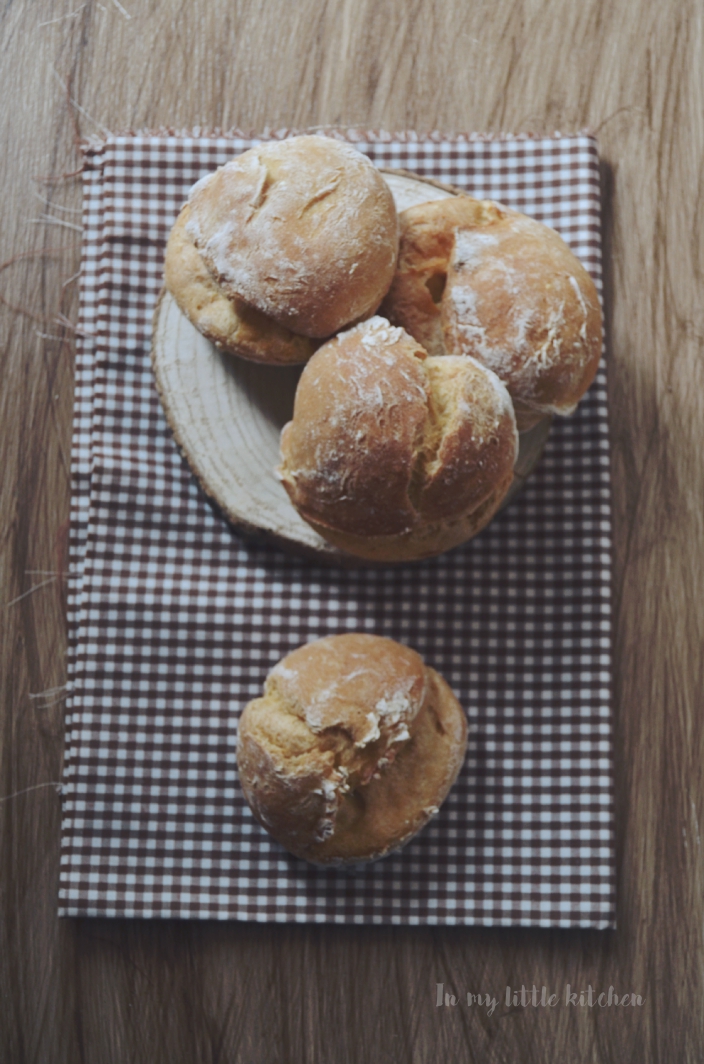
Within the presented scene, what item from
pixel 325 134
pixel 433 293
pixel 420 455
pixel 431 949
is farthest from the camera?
pixel 325 134

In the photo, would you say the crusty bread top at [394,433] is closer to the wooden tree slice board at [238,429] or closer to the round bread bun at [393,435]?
the round bread bun at [393,435]

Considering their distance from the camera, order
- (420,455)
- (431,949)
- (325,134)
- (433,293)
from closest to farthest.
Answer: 1. (420,455)
2. (433,293)
3. (431,949)
4. (325,134)

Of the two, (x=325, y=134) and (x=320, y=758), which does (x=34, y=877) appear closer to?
(x=320, y=758)

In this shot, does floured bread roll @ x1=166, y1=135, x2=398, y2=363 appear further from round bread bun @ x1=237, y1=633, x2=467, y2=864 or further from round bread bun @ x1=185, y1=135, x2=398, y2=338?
round bread bun @ x1=237, y1=633, x2=467, y2=864

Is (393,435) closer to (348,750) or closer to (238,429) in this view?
(238,429)

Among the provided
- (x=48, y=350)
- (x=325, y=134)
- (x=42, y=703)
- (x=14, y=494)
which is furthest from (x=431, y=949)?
(x=325, y=134)
